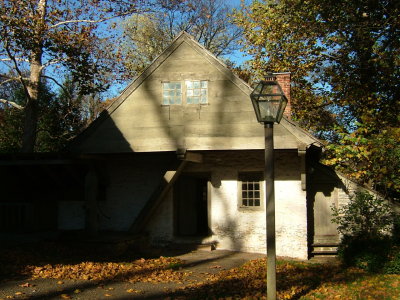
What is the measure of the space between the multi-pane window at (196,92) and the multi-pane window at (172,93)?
10.6 inches

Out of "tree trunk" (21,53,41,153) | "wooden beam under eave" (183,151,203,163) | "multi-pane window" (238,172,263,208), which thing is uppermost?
"tree trunk" (21,53,41,153)

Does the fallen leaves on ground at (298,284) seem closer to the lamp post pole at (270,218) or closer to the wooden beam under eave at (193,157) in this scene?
the lamp post pole at (270,218)

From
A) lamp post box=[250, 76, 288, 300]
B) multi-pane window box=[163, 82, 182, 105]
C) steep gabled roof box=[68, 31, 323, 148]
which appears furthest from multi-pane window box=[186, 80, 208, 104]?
lamp post box=[250, 76, 288, 300]

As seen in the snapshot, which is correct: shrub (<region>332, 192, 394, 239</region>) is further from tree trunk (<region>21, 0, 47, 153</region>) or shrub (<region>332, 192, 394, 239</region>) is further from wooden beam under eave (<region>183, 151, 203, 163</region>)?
tree trunk (<region>21, 0, 47, 153</region>)

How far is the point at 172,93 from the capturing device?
13312 mm

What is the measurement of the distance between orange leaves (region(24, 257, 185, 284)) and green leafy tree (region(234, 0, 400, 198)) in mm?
6446

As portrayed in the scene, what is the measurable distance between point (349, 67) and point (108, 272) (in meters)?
12.2

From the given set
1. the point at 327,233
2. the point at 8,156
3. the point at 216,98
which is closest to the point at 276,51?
the point at 216,98

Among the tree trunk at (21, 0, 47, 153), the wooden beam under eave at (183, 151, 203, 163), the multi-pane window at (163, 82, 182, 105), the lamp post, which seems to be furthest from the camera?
the tree trunk at (21, 0, 47, 153)

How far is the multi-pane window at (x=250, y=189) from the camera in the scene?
13750mm

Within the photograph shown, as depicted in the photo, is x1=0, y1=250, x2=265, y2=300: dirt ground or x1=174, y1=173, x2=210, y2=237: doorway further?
x1=174, y1=173, x2=210, y2=237: doorway

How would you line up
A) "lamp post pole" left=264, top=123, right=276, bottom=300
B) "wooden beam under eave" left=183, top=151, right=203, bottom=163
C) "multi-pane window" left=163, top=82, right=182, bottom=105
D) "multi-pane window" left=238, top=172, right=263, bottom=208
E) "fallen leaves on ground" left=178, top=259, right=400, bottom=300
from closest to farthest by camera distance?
"lamp post pole" left=264, top=123, right=276, bottom=300 → "fallen leaves on ground" left=178, top=259, right=400, bottom=300 → "wooden beam under eave" left=183, top=151, right=203, bottom=163 → "multi-pane window" left=163, top=82, right=182, bottom=105 → "multi-pane window" left=238, top=172, right=263, bottom=208

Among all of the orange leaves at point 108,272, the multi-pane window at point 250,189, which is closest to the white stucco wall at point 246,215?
the multi-pane window at point 250,189

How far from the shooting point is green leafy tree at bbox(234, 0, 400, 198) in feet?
42.9
